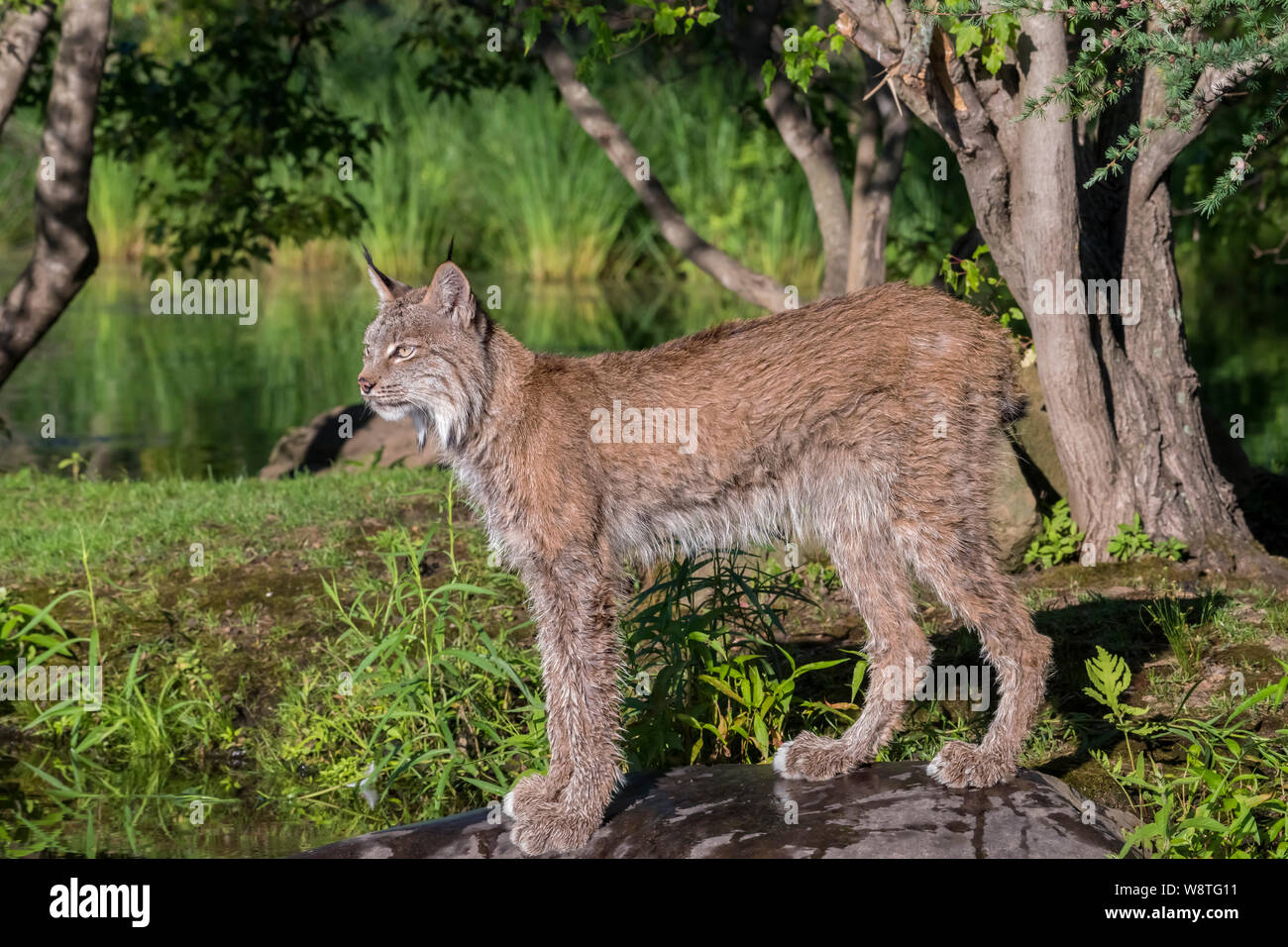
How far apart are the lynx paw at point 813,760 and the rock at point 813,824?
5 cm

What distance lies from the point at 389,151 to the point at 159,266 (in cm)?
1008

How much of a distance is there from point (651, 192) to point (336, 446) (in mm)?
3836

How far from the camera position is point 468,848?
538cm

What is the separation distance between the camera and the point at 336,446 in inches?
481

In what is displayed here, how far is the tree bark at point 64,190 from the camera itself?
9.08 metres

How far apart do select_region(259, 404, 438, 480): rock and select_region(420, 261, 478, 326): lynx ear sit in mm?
5879

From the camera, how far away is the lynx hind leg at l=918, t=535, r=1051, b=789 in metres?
5.48

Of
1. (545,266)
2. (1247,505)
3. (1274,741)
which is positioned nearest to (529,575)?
(1274,741)

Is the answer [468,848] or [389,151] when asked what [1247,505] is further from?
[389,151]

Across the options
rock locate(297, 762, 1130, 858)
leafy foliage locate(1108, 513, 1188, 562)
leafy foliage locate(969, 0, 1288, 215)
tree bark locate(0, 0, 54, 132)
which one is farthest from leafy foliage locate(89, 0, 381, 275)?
leafy foliage locate(969, 0, 1288, 215)

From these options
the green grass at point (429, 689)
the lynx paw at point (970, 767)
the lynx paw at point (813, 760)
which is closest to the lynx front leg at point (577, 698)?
the lynx paw at point (813, 760)

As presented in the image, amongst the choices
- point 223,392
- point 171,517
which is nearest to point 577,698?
point 171,517

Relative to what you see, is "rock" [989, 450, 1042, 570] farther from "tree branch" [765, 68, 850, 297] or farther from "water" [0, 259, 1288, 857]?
"water" [0, 259, 1288, 857]
